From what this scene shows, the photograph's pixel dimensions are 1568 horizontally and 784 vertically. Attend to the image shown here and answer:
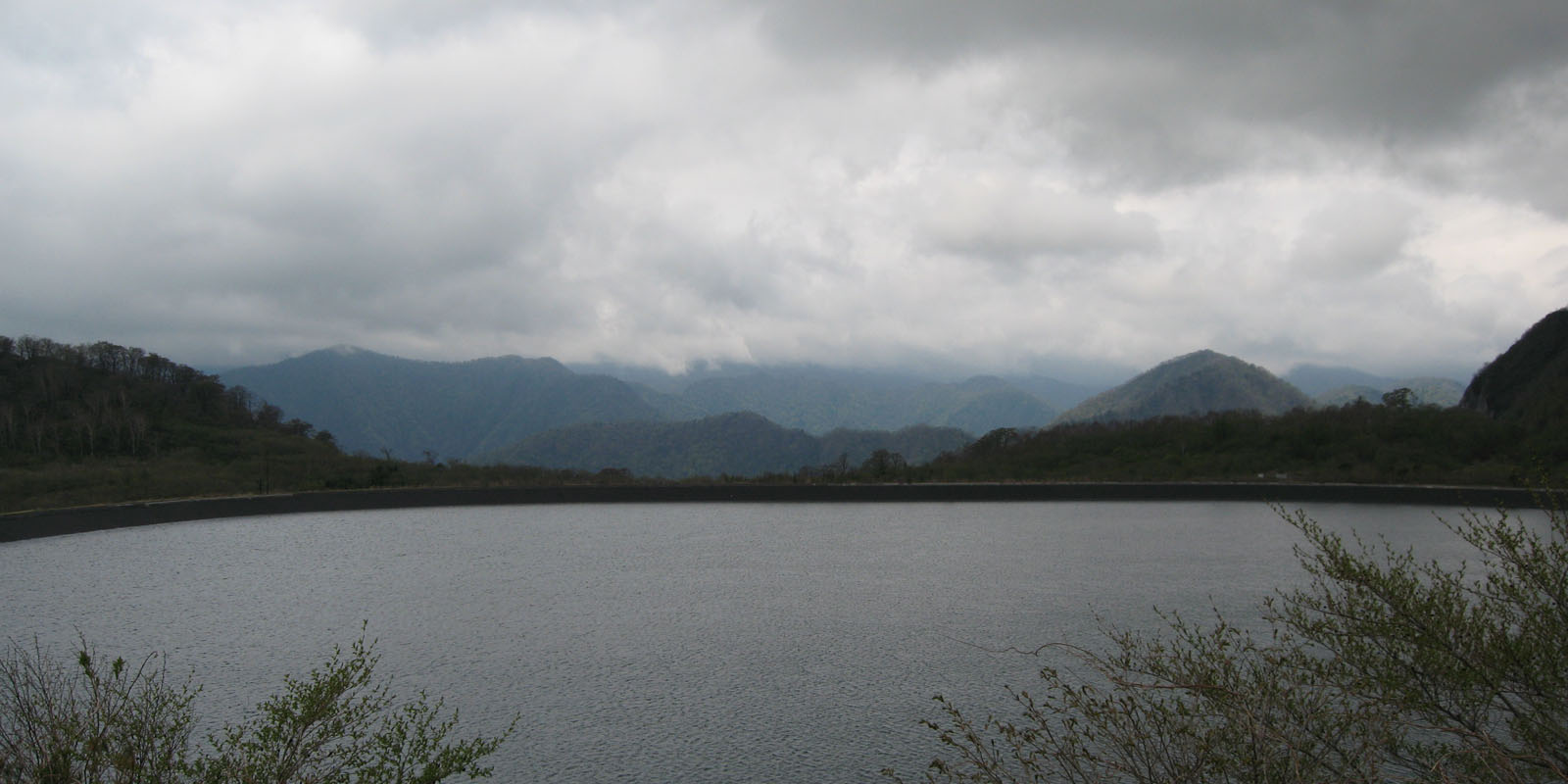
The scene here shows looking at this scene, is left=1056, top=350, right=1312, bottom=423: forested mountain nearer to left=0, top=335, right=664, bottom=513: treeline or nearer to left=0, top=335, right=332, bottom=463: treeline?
left=0, top=335, right=664, bottom=513: treeline

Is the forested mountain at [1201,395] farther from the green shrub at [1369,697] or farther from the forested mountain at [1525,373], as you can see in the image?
Answer: the green shrub at [1369,697]

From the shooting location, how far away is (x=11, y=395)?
41656 mm

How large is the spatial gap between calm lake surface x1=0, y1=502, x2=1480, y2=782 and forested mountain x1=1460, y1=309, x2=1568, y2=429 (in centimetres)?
2477

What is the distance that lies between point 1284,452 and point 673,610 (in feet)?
114

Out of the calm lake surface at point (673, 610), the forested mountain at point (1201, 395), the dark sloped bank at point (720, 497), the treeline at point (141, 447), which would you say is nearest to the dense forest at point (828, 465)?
the treeline at point (141, 447)

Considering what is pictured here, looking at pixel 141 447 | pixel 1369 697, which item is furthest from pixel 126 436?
pixel 1369 697

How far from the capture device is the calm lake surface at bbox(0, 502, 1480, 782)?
736cm

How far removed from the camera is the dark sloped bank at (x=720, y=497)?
24438 millimetres

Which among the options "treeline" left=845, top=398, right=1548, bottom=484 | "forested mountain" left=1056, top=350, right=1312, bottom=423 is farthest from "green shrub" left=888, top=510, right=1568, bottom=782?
"forested mountain" left=1056, top=350, right=1312, bottom=423

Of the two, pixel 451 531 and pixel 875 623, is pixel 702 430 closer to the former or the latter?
pixel 451 531

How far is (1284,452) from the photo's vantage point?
126 ft

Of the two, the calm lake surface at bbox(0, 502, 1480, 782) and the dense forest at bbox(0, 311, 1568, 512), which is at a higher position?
the dense forest at bbox(0, 311, 1568, 512)

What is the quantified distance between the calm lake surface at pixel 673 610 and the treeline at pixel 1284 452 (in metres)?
10.6

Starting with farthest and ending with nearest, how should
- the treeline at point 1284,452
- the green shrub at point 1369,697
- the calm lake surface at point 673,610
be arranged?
the treeline at point 1284,452, the calm lake surface at point 673,610, the green shrub at point 1369,697
